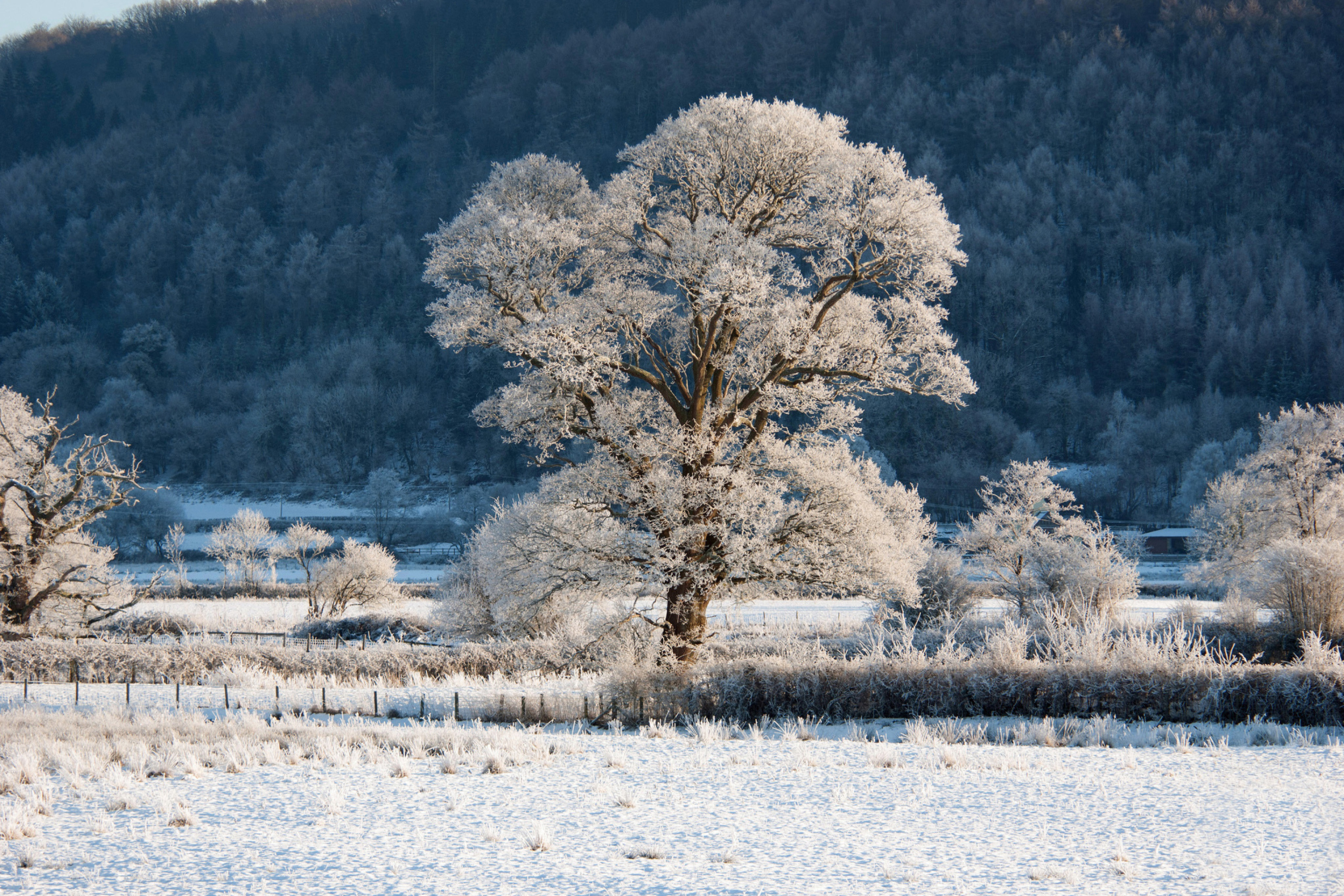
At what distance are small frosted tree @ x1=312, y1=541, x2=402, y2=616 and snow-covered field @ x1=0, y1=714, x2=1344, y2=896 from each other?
30.2m

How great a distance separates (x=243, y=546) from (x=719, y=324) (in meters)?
49.9

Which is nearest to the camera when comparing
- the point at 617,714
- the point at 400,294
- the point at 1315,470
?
the point at 617,714

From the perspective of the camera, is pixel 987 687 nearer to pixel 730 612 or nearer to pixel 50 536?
pixel 50 536

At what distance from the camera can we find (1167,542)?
7250 cm

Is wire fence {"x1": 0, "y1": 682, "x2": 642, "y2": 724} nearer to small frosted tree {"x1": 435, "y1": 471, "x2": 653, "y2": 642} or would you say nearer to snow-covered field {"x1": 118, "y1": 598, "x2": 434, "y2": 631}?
small frosted tree {"x1": 435, "y1": 471, "x2": 653, "y2": 642}

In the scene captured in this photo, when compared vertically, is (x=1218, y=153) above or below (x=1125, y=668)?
above

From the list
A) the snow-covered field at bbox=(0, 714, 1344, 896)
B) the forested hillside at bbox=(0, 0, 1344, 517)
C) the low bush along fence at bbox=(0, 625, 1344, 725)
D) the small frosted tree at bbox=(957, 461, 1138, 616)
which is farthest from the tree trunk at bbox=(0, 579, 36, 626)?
the forested hillside at bbox=(0, 0, 1344, 517)

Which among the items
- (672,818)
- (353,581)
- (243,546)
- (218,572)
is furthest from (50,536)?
(218,572)

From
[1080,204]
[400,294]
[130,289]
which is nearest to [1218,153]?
[1080,204]

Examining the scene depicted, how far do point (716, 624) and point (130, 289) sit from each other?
172567 mm

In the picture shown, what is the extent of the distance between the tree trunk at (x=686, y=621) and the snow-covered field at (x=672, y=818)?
13.7 ft

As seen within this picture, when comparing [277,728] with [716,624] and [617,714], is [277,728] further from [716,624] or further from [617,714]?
[716,624]

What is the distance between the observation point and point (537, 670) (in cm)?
2264

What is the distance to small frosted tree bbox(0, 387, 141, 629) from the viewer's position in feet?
81.2
